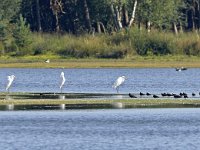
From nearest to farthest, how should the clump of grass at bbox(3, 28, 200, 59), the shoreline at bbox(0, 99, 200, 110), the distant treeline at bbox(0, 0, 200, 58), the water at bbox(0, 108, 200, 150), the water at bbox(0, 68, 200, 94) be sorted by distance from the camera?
the water at bbox(0, 108, 200, 150) → the shoreline at bbox(0, 99, 200, 110) → the water at bbox(0, 68, 200, 94) → the clump of grass at bbox(3, 28, 200, 59) → the distant treeline at bbox(0, 0, 200, 58)

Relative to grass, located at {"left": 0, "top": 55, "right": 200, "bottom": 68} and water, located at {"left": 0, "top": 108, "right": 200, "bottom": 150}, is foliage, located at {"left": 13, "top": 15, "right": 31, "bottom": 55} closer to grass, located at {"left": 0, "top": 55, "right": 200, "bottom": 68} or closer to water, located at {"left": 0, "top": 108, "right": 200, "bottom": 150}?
grass, located at {"left": 0, "top": 55, "right": 200, "bottom": 68}

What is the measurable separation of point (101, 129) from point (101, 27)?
5400 centimetres

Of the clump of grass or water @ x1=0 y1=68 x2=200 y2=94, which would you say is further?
the clump of grass

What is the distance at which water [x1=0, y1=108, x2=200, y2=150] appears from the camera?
29.4 meters

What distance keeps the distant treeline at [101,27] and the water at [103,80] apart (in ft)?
13.4

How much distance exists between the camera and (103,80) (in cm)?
5600

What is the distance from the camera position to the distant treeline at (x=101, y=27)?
226 feet

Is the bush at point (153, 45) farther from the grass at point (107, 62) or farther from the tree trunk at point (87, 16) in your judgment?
the tree trunk at point (87, 16)

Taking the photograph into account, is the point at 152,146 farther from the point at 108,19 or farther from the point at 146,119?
the point at 108,19

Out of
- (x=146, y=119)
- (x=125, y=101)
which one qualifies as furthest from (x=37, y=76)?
(x=146, y=119)

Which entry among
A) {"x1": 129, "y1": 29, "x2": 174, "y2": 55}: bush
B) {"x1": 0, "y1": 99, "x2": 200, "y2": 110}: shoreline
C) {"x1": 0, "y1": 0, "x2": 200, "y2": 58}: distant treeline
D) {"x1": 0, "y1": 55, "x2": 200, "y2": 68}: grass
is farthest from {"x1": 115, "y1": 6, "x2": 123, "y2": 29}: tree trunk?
{"x1": 0, "y1": 99, "x2": 200, "y2": 110}: shoreline

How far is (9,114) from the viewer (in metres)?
36.8

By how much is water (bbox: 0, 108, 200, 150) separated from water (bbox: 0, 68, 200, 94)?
946 cm

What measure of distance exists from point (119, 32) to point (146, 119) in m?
36.4
